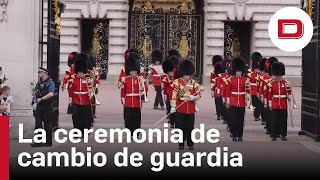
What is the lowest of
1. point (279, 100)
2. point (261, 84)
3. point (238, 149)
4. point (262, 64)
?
point (238, 149)

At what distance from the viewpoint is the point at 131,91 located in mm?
15945

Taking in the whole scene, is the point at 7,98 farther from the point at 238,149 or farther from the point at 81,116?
→ the point at 238,149

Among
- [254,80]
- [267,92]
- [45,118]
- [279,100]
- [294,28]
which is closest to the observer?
[45,118]

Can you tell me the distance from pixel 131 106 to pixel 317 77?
11.5 feet

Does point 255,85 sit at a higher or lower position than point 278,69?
lower

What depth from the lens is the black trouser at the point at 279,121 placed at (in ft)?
52.8

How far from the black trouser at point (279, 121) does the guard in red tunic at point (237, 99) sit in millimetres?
631

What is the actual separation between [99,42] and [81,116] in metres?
18.8

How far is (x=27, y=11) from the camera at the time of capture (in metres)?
15.5

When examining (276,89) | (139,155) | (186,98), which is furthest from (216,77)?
(139,155)

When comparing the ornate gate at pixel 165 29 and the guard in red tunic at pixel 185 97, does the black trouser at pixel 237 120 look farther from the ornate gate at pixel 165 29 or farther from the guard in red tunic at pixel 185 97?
the ornate gate at pixel 165 29

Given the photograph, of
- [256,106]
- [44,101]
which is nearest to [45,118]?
[44,101]

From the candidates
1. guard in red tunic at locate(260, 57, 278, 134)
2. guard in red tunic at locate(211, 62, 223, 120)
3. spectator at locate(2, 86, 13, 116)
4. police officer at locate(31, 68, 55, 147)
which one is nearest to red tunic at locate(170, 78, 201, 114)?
police officer at locate(31, 68, 55, 147)

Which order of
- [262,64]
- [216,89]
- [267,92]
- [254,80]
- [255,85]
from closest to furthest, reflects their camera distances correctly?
[267,92] < [262,64] < [254,80] < [255,85] < [216,89]
